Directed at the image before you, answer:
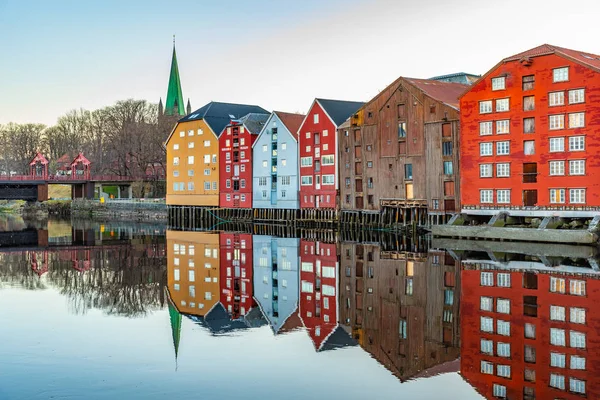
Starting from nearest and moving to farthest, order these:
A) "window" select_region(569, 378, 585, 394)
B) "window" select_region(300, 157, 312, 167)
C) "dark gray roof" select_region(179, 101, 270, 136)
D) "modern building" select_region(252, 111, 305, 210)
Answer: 1. "window" select_region(569, 378, 585, 394)
2. "window" select_region(300, 157, 312, 167)
3. "modern building" select_region(252, 111, 305, 210)
4. "dark gray roof" select_region(179, 101, 270, 136)

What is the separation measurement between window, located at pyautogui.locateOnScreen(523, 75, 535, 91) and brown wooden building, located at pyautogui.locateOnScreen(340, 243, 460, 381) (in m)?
16.7

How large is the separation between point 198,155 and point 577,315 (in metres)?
59.6

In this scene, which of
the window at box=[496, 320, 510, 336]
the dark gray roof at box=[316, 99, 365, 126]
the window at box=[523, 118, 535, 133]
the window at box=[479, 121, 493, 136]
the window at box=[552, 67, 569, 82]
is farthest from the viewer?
the dark gray roof at box=[316, 99, 365, 126]

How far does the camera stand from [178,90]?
127562 mm

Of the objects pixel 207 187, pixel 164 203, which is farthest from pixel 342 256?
pixel 164 203

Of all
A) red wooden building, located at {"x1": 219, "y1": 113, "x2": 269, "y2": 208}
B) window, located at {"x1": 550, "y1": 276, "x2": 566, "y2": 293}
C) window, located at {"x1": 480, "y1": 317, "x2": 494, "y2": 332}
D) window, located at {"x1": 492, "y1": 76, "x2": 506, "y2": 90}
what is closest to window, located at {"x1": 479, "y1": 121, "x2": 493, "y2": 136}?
window, located at {"x1": 492, "y1": 76, "x2": 506, "y2": 90}

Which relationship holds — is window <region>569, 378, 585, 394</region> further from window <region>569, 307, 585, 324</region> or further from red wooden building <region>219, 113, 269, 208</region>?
red wooden building <region>219, 113, 269, 208</region>

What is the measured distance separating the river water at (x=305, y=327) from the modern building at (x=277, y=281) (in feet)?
0.29

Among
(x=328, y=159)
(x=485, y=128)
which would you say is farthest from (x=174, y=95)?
(x=485, y=128)

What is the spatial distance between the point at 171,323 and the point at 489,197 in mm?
30817

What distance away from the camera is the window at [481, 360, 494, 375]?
12.6 meters

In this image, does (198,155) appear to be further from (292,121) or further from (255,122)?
(292,121)

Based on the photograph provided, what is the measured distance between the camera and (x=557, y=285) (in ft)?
71.8

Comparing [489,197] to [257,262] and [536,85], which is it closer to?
[536,85]
